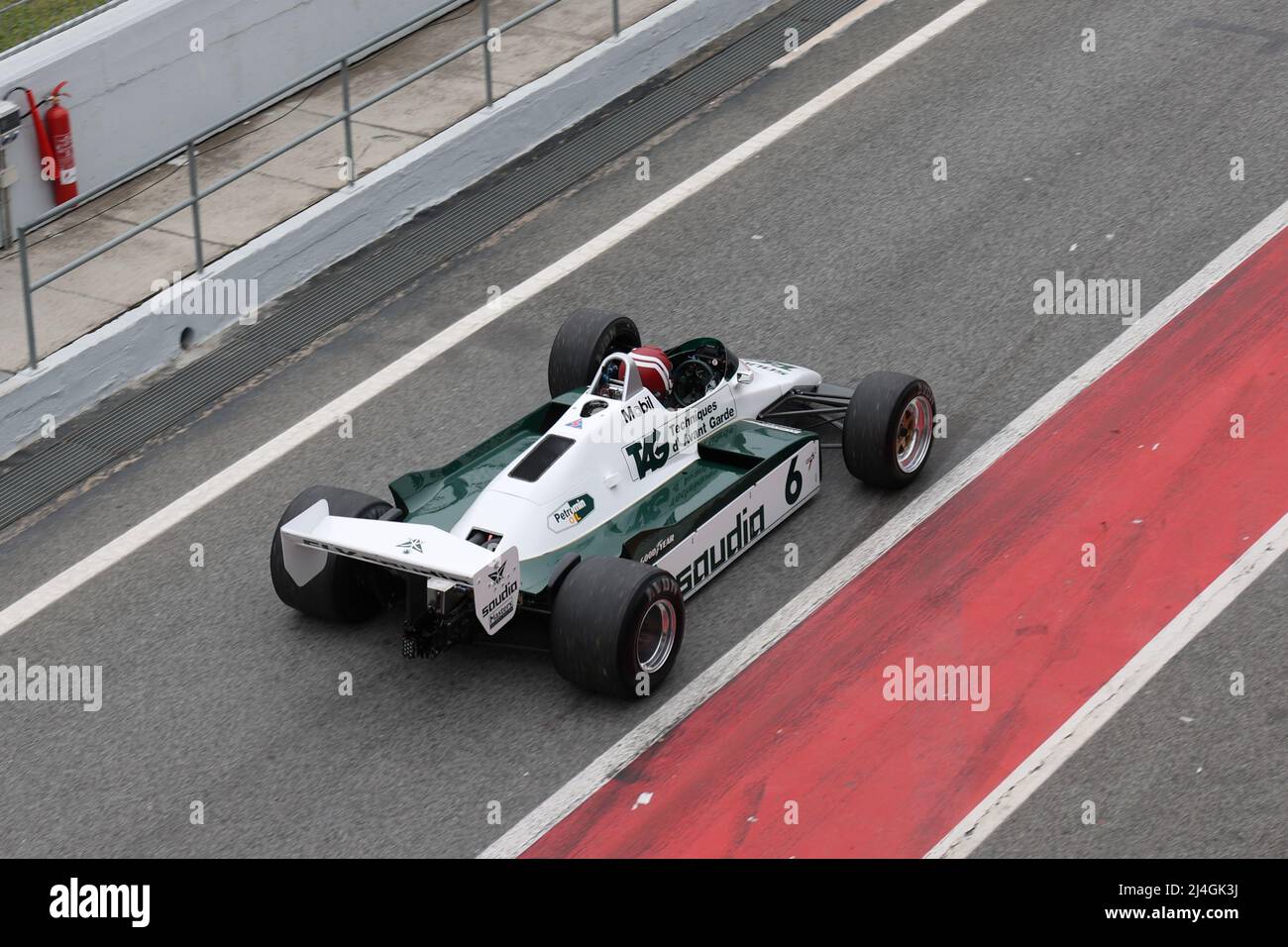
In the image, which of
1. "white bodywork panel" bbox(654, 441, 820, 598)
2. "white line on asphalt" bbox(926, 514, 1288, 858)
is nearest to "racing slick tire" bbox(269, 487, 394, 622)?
"white bodywork panel" bbox(654, 441, 820, 598)

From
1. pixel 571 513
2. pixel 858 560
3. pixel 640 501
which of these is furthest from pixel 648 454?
pixel 858 560

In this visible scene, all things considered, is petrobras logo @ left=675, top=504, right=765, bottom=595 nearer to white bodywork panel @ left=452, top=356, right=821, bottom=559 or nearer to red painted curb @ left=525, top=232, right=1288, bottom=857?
white bodywork panel @ left=452, top=356, right=821, bottom=559

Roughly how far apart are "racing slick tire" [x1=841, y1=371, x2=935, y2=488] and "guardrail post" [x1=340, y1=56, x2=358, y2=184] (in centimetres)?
557

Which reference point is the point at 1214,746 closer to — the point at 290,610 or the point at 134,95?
the point at 290,610

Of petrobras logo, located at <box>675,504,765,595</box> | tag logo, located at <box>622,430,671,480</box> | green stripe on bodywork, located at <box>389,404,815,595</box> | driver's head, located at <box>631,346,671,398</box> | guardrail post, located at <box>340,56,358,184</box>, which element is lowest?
petrobras logo, located at <box>675,504,765,595</box>

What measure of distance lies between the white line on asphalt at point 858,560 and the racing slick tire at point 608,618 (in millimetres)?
373

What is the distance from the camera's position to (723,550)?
1148cm

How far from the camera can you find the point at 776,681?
10797mm

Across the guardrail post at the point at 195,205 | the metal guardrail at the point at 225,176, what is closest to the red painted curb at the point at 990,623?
the metal guardrail at the point at 225,176

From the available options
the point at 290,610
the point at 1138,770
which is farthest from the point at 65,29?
the point at 1138,770

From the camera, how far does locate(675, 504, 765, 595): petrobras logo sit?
11258 mm

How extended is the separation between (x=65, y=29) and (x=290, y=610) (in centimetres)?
651

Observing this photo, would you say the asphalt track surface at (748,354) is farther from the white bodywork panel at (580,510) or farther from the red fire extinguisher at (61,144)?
the red fire extinguisher at (61,144)

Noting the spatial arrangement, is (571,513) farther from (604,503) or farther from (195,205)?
(195,205)
